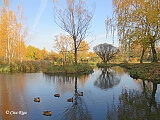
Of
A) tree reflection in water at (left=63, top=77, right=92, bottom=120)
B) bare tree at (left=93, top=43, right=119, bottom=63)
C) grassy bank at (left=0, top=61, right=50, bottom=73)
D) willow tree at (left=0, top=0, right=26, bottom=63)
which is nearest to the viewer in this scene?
tree reflection in water at (left=63, top=77, right=92, bottom=120)

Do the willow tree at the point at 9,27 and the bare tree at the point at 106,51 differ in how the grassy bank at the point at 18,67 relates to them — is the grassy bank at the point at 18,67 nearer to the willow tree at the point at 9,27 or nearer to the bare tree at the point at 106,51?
the willow tree at the point at 9,27

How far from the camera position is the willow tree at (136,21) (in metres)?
14.3

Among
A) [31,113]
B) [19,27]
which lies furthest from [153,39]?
[19,27]

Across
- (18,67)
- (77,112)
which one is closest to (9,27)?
(18,67)

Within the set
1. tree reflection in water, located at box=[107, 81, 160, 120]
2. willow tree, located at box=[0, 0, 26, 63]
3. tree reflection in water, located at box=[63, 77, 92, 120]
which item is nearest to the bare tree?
willow tree, located at box=[0, 0, 26, 63]

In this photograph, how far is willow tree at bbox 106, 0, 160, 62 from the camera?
46.9 ft

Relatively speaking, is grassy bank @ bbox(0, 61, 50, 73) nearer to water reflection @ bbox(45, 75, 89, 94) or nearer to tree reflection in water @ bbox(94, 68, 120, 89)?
water reflection @ bbox(45, 75, 89, 94)

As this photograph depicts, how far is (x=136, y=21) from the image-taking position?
16.7m

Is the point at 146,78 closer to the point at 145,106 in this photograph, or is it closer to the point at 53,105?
the point at 145,106

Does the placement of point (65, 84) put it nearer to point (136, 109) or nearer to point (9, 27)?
point (136, 109)

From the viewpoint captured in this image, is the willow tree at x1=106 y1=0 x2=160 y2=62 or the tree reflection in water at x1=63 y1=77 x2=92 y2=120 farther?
the willow tree at x1=106 y1=0 x2=160 y2=62

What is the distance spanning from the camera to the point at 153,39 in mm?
16047

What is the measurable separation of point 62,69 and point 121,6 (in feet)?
31.6

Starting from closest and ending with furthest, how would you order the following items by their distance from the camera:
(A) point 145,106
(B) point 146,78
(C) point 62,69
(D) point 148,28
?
1. (A) point 145,106
2. (B) point 146,78
3. (D) point 148,28
4. (C) point 62,69
